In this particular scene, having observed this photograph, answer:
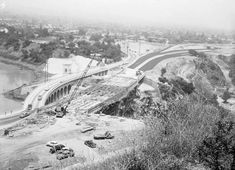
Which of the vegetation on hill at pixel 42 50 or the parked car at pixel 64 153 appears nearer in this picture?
the parked car at pixel 64 153

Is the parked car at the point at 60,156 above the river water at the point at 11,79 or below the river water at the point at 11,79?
above

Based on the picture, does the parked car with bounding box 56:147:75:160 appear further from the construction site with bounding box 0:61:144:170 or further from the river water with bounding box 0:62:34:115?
the river water with bounding box 0:62:34:115

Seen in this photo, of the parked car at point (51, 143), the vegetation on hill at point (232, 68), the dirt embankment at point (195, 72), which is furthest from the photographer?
the vegetation on hill at point (232, 68)

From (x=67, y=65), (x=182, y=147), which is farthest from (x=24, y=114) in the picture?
(x=67, y=65)

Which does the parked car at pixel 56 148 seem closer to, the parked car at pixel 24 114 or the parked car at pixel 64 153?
the parked car at pixel 64 153

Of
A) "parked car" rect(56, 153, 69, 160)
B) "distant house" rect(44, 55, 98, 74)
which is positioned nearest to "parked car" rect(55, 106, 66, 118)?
"parked car" rect(56, 153, 69, 160)

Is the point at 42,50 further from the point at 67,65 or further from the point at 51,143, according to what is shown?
the point at 51,143

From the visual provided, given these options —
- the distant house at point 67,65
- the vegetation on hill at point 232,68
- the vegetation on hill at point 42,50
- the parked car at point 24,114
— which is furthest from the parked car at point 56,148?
the vegetation on hill at point 42,50
